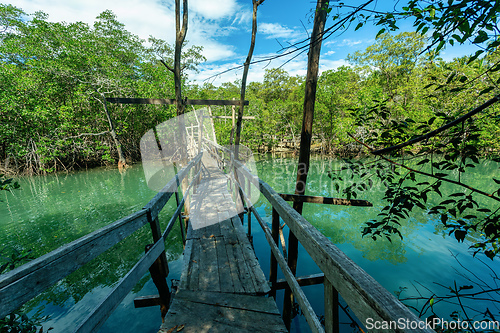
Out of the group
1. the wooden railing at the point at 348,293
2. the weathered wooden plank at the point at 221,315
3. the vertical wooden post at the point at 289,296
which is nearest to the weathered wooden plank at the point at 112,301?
the weathered wooden plank at the point at 221,315

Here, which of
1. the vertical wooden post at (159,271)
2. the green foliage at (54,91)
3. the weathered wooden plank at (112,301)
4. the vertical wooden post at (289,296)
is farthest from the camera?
the green foliage at (54,91)

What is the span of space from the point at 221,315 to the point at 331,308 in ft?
3.85

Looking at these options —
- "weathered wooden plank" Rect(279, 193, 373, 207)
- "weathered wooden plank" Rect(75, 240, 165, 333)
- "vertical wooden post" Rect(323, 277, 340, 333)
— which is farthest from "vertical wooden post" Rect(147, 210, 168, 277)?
"weathered wooden plank" Rect(279, 193, 373, 207)

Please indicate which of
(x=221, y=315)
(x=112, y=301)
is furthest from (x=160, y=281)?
(x=112, y=301)

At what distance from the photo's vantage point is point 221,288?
228cm

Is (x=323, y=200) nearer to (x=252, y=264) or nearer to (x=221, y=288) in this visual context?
(x=252, y=264)

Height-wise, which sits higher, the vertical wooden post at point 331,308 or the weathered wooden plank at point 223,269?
the vertical wooden post at point 331,308

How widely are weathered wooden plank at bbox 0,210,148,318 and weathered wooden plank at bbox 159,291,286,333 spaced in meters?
1.00

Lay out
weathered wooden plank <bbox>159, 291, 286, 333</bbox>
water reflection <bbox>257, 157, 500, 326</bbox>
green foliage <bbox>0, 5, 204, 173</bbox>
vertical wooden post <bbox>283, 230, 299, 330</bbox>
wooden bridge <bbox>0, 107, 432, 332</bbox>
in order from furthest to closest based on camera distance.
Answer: green foliage <bbox>0, 5, 204, 173</bbox>, water reflection <bbox>257, 157, 500, 326</bbox>, vertical wooden post <bbox>283, 230, 299, 330</bbox>, weathered wooden plank <bbox>159, 291, 286, 333</bbox>, wooden bridge <bbox>0, 107, 432, 332</bbox>

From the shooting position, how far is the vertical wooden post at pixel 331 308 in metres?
1.10

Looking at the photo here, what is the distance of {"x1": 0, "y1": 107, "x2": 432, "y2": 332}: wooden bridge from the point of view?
77 cm

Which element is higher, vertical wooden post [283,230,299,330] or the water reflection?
vertical wooden post [283,230,299,330]

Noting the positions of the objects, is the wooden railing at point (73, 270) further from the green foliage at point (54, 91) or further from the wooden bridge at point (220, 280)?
the green foliage at point (54, 91)

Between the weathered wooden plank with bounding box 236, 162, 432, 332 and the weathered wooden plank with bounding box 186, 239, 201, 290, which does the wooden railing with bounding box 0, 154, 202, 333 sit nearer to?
the weathered wooden plank with bounding box 186, 239, 201, 290
